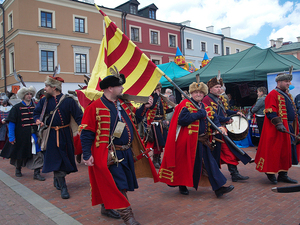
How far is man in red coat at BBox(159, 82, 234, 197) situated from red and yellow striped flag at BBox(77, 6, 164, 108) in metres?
0.75

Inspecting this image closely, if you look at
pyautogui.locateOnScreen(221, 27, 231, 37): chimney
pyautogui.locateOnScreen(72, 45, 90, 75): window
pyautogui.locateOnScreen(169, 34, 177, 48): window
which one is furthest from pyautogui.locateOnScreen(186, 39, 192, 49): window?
pyautogui.locateOnScreen(72, 45, 90, 75): window

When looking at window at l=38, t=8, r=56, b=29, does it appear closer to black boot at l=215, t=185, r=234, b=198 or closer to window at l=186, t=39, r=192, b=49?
window at l=186, t=39, r=192, b=49

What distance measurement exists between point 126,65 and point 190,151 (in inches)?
66.2

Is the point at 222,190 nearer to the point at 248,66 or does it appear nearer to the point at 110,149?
the point at 110,149

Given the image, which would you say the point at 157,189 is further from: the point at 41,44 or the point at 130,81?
the point at 41,44

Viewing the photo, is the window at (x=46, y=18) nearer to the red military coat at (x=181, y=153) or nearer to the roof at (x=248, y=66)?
the roof at (x=248, y=66)

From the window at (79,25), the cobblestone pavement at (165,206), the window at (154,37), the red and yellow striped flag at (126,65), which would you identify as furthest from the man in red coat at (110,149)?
the window at (154,37)

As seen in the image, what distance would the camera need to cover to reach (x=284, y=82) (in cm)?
493

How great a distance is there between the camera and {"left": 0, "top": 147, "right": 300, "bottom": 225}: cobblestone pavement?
11.4 feet

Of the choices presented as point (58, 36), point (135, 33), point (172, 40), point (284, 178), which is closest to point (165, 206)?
point (284, 178)

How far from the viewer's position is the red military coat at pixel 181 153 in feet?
14.0

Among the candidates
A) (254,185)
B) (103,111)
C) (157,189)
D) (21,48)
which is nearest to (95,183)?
(103,111)

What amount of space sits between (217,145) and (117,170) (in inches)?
91.8

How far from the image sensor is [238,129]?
18.3ft
